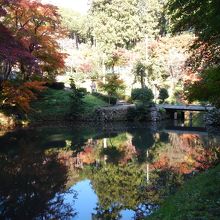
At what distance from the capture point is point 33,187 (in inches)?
414

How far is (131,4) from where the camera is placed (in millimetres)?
44219

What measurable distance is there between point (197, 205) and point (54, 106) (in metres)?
21.9

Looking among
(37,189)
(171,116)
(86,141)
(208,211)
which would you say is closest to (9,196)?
(37,189)

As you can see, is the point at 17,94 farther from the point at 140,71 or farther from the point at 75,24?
the point at 75,24

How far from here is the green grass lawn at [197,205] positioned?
575cm

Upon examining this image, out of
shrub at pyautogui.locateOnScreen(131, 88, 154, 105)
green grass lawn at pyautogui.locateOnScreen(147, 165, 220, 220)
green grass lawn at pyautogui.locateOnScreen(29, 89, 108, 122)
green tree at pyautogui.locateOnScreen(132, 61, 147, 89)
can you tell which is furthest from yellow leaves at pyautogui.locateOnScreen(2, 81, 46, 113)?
green grass lawn at pyautogui.locateOnScreen(147, 165, 220, 220)

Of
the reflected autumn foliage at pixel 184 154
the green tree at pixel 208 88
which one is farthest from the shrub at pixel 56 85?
the green tree at pixel 208 88

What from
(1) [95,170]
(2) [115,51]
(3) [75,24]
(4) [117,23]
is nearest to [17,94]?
(1) [95,170]

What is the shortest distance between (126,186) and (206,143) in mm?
7953

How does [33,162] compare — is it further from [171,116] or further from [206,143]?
[171,116]

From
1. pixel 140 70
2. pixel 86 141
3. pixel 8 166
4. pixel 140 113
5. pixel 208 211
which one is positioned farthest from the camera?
pixel 140 70

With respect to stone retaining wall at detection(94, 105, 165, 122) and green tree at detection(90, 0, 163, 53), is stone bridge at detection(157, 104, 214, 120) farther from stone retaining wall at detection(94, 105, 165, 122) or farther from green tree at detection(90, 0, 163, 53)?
green tree at detection(90, 0, 163, 53)

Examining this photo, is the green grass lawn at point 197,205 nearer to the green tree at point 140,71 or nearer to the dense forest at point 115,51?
the dense forest at point 115,51

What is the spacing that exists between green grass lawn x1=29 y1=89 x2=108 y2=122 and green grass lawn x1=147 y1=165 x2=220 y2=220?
771 inches
